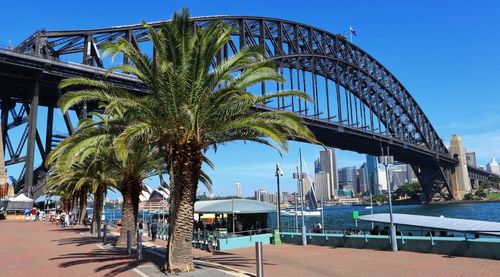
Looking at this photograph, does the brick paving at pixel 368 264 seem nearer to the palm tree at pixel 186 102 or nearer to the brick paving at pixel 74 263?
the brick paving at pixel 74 263

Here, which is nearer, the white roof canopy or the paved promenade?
the paved promenade

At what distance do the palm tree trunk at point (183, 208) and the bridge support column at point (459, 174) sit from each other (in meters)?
132

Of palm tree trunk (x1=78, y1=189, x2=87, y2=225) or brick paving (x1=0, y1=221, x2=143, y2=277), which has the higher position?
palm tree trunk (x1=78, y1=189, x2=87, y2=225)

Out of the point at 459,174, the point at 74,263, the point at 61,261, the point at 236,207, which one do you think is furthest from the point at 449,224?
the point at 459,174

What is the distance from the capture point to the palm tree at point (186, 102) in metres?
14.2

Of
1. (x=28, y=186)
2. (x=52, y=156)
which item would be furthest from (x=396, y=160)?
(x=52, y=156)

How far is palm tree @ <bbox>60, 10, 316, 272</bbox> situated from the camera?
1420cm

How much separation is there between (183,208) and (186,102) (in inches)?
131

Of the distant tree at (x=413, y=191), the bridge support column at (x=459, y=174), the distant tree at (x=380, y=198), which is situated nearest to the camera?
the bridge support column at (x=459, y=174)

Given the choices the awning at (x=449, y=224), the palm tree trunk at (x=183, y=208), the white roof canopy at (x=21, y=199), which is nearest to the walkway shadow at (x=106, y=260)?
the palm tree trunk at (x=183, y=208)

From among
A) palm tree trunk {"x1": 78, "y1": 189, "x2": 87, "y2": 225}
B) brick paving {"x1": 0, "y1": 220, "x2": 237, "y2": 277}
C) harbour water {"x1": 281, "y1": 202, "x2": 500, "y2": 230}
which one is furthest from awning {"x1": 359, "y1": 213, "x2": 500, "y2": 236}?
palm tree trunk {"x1": 78, "y1": 189, "x2": 87, "y2": 225}

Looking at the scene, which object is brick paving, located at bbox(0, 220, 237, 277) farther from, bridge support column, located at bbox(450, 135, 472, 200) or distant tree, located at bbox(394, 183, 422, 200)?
distant tree, located at bbox(394, 183, 422, 200)

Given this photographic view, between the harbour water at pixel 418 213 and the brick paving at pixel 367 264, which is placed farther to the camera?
the harbour water at pixel 418 213

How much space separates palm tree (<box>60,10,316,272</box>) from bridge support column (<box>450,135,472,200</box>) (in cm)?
13120
